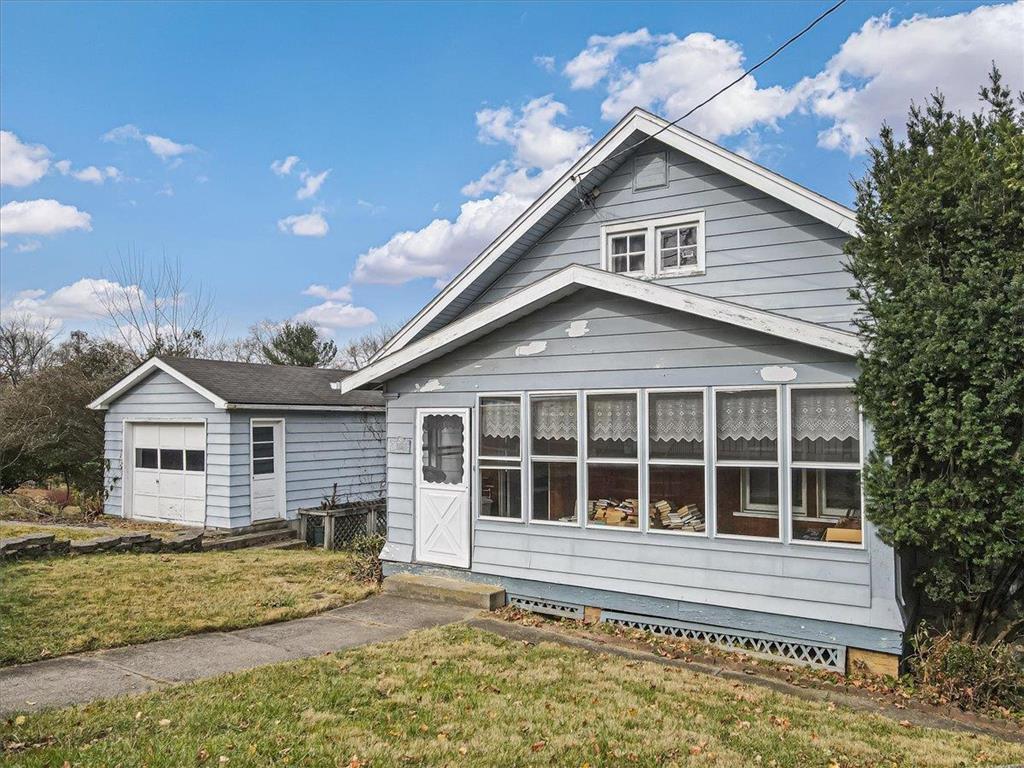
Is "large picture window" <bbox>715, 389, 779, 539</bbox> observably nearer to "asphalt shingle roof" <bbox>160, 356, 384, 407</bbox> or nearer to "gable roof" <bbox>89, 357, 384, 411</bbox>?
"gable roof" <bbox>89, 357, 384, 411</bbox>

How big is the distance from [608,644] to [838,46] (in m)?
8.39

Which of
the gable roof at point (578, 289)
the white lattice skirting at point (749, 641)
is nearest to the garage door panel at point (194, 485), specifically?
the gable roof at point (578, 289)

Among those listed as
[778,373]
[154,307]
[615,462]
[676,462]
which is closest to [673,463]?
[676,462]

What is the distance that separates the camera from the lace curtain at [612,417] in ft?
26.0

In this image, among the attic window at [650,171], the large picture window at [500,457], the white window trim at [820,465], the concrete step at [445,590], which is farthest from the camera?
the attic window at [650,171]

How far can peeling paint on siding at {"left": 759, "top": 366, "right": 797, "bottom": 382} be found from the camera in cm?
695

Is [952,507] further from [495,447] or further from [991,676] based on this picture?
[495,447]

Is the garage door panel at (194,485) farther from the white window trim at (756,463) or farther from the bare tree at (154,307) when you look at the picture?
the bare tree at (154,307)

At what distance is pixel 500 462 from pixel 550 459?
2.41 ft

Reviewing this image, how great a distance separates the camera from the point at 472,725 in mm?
5008

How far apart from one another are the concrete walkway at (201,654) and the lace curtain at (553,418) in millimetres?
2343

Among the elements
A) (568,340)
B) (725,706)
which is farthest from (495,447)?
(725,706)

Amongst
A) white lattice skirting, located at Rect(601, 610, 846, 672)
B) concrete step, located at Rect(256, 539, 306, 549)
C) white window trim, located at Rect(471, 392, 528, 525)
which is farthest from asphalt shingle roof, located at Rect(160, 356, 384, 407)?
white lattice skirting, located at Rect(601, 610, 846, 672)

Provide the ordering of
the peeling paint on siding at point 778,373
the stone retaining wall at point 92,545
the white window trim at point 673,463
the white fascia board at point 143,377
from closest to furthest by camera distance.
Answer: the peeling paint on siding at point 778,373 → the white window trim at point 673,463 → the stone retaining wall at point 92,545 → the white fascia board at point 143,377
